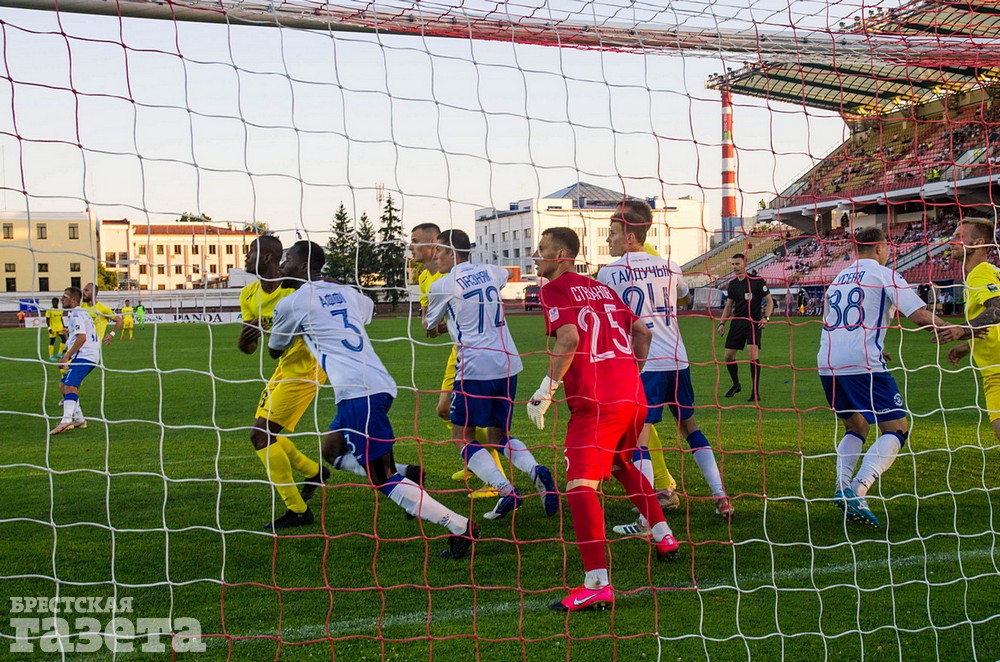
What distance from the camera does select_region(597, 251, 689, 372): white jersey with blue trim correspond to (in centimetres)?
562

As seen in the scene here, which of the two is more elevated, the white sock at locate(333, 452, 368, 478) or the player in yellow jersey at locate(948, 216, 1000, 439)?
the player in yellow jersey at locate(948, 216, 1000, 439)

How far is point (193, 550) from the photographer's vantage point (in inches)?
199

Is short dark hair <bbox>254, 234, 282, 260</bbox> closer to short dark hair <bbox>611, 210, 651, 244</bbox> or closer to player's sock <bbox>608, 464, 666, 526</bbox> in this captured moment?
short dark hair <bbox>611, 210, 651, 244</bbox>

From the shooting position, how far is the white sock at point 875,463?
17.7ft

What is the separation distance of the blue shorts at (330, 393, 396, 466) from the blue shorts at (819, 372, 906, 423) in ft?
9.25

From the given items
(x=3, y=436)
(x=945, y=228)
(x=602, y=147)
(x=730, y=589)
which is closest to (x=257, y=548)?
(x=730, y=589)

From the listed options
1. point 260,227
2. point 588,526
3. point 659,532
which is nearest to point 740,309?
point 659,532

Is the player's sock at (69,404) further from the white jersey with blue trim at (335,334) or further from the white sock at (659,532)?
the white sock at (659,532)

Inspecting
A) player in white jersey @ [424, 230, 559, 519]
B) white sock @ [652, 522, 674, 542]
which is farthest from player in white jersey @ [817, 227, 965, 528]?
player in white jersey @ [424, 230, 559, 519]

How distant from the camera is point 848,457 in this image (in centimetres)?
555

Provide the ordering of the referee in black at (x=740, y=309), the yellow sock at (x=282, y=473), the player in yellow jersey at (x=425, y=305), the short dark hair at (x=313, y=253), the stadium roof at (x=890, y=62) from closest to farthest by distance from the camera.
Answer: the stadium roof at (x=890, y=62) < the short dark hair at (x=313, y=253) < the yellow sock at (x=282, y=473) < the player in yellow jersey at (x=425, y=305) < the referee in black at (x=740, y=309)

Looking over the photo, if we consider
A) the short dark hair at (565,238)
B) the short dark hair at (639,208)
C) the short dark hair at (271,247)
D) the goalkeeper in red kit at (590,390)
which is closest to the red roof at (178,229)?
the short dark hair at (271,247)

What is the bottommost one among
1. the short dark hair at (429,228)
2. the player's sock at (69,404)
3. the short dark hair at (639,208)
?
the player's sock at (69,404)

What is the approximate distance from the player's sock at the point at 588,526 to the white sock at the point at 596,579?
19 millimetres
